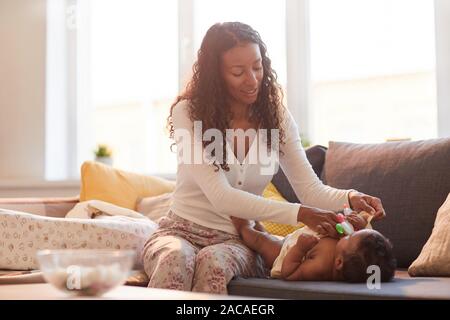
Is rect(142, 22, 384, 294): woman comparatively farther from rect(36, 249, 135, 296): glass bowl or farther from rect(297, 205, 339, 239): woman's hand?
rect(36, 249, 135, 296): glass bowl

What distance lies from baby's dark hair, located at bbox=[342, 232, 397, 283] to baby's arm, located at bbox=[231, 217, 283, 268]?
1.02ft

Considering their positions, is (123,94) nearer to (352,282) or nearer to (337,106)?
(337,106)

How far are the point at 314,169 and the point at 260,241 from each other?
73 cm

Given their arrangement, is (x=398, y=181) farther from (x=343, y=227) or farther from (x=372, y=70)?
(x=372, y=70)

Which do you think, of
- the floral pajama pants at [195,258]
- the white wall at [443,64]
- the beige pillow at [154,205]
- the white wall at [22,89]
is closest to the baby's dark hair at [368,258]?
the floral pajama pants at [195,258]

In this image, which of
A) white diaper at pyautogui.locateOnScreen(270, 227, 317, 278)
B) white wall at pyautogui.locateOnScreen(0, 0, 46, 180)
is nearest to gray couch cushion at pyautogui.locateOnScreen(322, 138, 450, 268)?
white diaper at pyautogui.locateOnScreen(270, 227, 317, 278)

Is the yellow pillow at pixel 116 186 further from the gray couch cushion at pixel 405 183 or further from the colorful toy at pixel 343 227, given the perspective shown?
the colorful toy at pixel 343 227

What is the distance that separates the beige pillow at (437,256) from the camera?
1.94 meters

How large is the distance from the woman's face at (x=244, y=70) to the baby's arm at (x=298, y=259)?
19.8 inches

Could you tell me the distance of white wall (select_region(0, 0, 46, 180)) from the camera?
402 cm

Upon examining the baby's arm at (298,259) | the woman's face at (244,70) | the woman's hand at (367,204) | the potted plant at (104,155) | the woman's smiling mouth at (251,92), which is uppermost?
the woman's face at (244,70)

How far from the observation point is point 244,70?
213 cm

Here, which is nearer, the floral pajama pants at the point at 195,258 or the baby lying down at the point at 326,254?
the baby lying down at the point at 326,254

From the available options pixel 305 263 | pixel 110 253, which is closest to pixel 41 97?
pixel 305 263
